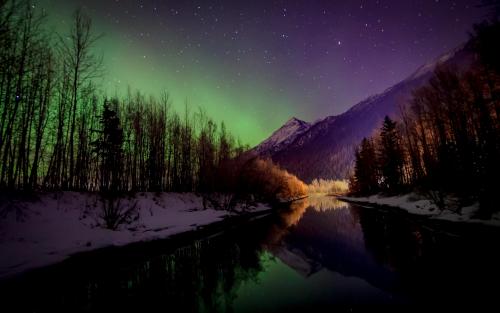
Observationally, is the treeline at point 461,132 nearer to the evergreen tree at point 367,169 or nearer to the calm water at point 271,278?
the evergreen tree at point 367,169

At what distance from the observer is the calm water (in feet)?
16.5

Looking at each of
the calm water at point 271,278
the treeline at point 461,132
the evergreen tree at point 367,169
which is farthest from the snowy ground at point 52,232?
the evergreen tree at point 367,169

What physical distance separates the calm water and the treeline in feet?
25.1

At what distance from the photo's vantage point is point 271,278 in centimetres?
686

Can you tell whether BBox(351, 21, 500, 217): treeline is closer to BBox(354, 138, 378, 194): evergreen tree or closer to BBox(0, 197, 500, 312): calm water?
Answer: BBox(354, 138, 378, 194): evergreen tree

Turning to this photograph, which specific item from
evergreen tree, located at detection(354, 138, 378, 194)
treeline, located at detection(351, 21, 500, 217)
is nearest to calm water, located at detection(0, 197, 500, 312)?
treeline, located at detection(351, 21, 500, 217)

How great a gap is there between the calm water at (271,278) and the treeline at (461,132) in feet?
25.1

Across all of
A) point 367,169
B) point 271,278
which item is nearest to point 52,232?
point 271,278

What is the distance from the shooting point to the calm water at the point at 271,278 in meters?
5.02

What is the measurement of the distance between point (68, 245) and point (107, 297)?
20.2 feet

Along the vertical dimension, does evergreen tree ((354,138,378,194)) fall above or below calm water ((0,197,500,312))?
above

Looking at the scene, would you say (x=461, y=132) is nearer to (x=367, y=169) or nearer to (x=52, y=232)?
(x=367, y=169)

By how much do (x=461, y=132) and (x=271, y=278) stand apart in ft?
96.8

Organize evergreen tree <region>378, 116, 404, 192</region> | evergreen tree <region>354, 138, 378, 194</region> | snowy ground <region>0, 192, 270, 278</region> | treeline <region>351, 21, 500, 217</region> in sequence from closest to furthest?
snowy ground <region>0, 192, 270, 278</region>
treeline <region>351, 21, 500, 217</region>
evergreen tree <region>378, 116, 404, 192</region>
evergreen tree <region>354, 138, 378, 194</region>
